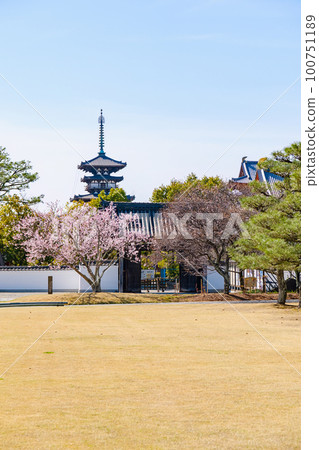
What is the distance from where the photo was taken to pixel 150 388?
26.3ft

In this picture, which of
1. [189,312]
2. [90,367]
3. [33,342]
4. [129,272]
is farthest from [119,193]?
[90,367]

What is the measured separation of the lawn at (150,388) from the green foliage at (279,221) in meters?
3.33

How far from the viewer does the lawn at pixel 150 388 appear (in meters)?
5.82

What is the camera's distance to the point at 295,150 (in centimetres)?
1989

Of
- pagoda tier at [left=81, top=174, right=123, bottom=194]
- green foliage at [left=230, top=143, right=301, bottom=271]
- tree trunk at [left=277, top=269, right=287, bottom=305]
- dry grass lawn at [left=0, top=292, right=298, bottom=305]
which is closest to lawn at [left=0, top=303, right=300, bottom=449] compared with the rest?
green foliage at [left=230, top=143, right=301, bottom=271]

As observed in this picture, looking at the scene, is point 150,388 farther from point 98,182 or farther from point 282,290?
point 98,182

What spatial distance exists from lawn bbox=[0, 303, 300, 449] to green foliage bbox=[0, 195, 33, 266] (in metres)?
26.0

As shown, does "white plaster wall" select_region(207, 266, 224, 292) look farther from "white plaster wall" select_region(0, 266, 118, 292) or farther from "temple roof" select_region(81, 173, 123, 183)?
"temple roof" select_region(81, 173, 123, 183)

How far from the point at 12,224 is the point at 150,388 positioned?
34.5 metres

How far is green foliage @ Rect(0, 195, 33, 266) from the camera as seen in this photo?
134 ft

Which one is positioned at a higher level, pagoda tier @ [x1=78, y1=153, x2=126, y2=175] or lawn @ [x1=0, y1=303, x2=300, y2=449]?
pagoda tier @ [x1=78, y1=153, x2=126, y2=175]

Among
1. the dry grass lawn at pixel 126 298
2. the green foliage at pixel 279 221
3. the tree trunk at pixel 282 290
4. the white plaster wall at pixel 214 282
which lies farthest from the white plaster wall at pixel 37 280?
the green foliage at pixel 279 221
